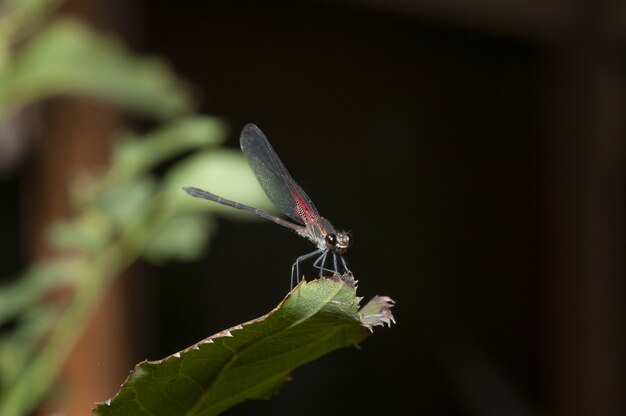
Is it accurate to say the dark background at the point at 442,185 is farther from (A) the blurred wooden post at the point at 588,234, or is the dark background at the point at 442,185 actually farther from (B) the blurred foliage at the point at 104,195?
(B) the blurred foliage at the point at 104,195

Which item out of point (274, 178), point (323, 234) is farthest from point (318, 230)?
point (274, 178)

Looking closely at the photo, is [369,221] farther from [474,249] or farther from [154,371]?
[154,371]

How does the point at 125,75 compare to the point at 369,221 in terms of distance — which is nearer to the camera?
the point at 125,75

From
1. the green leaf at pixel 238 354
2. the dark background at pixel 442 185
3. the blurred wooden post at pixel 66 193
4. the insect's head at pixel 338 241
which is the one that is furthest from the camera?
the dark background at pixel 442 185

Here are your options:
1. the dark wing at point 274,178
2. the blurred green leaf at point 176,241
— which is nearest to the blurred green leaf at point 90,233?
the blurred green leaf at point 176,241

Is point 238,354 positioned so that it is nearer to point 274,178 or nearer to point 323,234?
point 323,234

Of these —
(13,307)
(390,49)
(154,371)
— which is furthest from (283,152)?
(154,371)

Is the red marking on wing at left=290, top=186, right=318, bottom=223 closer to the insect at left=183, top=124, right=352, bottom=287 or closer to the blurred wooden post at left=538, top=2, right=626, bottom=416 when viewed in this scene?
the insect at left=183, top=124, right=352, bottom=287
